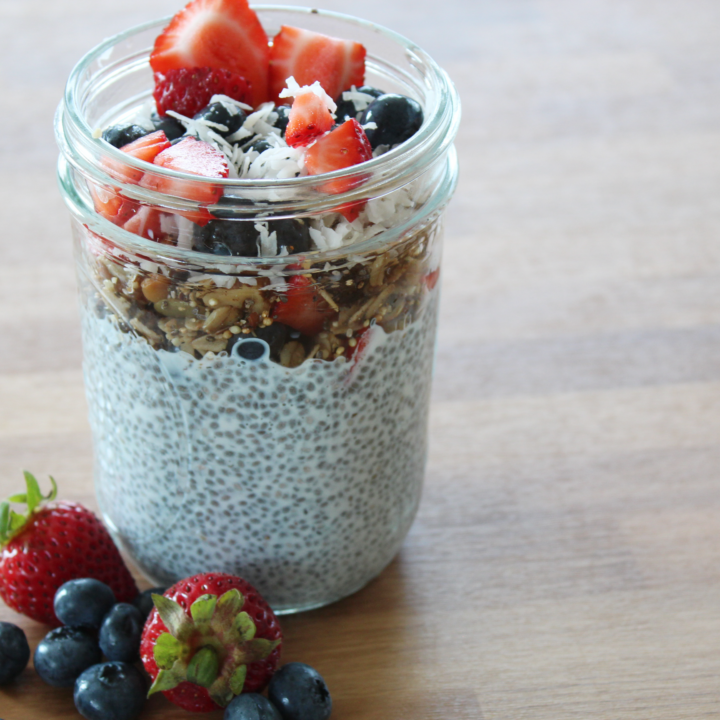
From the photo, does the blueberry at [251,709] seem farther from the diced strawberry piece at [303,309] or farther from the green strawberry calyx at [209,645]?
the diced strawberry piece at [303,309]

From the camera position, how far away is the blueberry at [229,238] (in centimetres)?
61

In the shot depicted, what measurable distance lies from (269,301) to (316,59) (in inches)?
8.4

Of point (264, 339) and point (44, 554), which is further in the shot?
point (44, 554)

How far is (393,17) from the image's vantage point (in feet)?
5.49

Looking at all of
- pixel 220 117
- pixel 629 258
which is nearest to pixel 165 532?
pixel 220 117

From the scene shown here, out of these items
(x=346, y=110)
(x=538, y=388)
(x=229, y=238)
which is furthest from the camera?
(x=538, y=388)

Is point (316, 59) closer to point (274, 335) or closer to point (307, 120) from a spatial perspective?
point (307, 120)

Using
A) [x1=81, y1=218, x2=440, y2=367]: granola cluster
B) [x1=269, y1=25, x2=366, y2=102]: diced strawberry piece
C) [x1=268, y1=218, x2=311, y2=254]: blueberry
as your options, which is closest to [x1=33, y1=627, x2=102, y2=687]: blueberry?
[x1=81, y1=218, x2=440, y2=367]: granola cluster

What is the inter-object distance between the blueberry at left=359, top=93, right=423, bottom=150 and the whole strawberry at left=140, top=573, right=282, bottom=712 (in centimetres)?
33

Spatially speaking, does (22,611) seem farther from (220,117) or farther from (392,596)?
(220,117)

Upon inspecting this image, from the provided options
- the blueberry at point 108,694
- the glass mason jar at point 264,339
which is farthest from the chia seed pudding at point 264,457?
the blueberry at point 108,694

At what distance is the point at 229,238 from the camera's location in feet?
2.02

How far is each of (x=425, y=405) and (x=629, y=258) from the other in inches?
20.1

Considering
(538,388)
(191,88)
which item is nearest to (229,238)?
(191,88)
